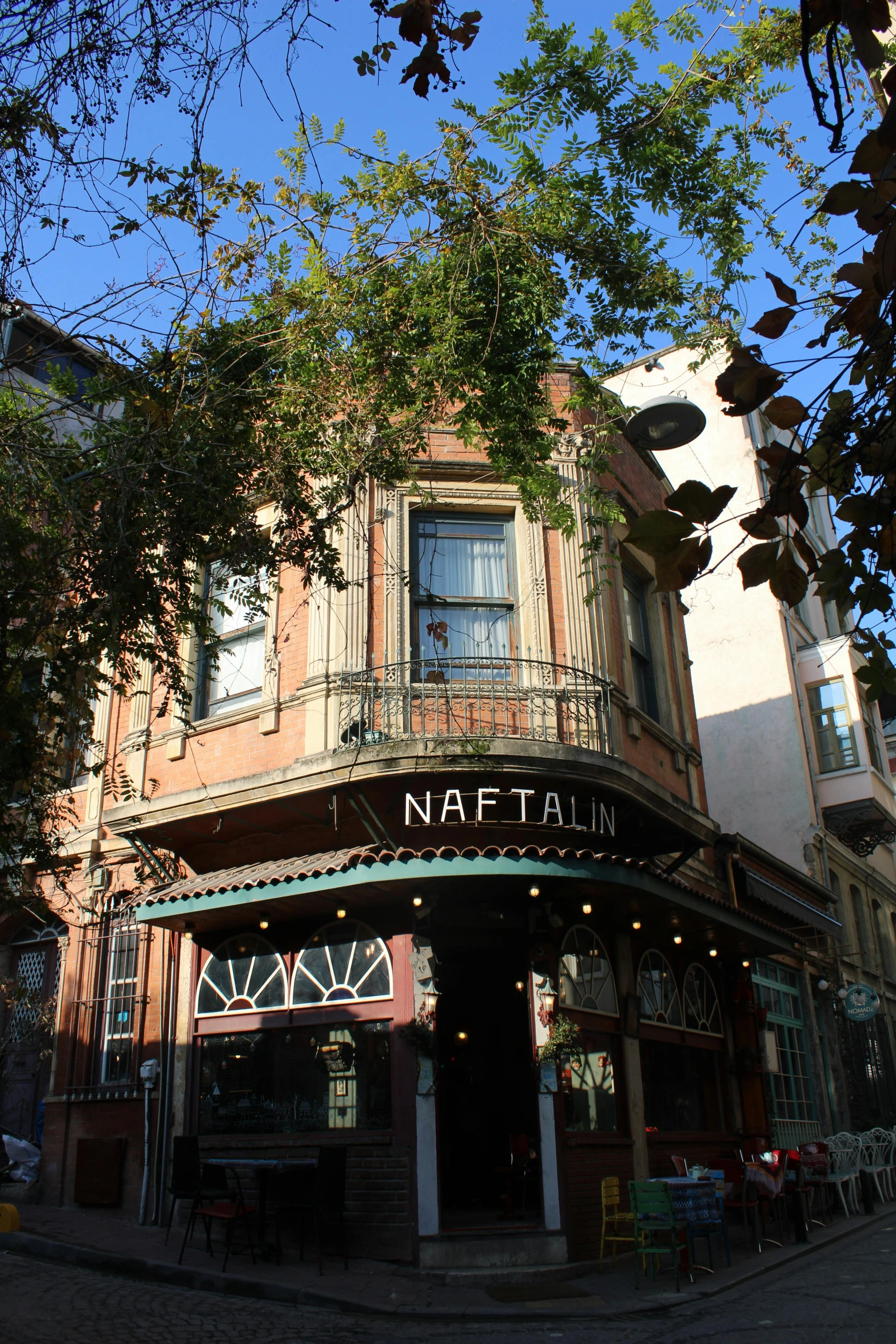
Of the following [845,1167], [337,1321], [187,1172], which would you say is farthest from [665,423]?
[845,1167]

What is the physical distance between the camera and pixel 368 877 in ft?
29.8

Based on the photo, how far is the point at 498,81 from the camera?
719 centimetres

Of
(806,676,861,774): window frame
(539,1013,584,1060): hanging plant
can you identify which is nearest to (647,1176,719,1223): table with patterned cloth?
(539,1013,584,1060): hanging plant

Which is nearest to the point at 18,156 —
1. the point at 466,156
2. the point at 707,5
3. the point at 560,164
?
the point at 466,156

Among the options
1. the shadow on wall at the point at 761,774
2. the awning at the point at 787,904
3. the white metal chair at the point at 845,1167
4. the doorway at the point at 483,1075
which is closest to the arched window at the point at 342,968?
the doorway at the point at 483,1075

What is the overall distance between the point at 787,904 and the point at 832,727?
23.5ft

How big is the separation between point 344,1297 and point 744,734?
16.2m

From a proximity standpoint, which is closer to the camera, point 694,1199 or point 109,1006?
point 694,1199

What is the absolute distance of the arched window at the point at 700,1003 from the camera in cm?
1296

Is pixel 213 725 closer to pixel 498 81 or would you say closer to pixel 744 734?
pixel 498 81

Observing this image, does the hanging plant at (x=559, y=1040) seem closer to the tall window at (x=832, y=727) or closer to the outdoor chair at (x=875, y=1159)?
the outdoor chair at (x=875, y=1159)

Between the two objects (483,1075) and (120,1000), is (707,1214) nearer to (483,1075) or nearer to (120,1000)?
(483,1075)

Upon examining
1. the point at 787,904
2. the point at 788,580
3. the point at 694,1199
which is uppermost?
the point at 787,904

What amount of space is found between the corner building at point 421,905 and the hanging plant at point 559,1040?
0.10 meters
